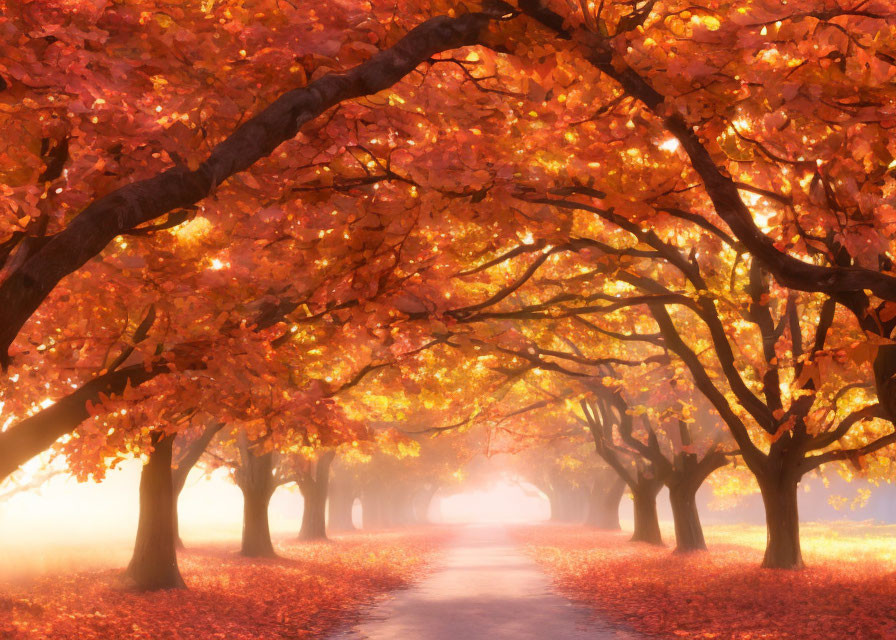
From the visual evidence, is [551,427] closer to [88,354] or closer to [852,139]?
[88,354]

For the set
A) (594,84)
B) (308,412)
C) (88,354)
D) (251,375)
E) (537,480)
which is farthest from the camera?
(537,480)

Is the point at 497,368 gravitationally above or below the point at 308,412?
above

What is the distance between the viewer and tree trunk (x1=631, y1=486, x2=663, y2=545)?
2980 cm

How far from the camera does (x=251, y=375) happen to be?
29.7ft

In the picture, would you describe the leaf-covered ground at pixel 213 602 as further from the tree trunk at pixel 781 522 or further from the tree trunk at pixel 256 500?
the tree trunk at pixel 781 522

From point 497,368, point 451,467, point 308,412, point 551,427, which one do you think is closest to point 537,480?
point 451,467

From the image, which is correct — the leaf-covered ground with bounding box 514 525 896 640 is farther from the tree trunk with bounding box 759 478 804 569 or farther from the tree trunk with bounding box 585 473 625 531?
the tree trunk with bounding box 585 473 625 531

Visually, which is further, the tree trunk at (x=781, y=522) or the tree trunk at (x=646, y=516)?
the tree trunk at (x=646, y=516)

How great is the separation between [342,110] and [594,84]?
2.20m

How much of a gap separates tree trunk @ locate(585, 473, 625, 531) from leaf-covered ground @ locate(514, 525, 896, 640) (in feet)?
80.2

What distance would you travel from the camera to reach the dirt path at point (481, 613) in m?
10.5

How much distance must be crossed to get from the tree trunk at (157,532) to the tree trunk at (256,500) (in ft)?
27.9

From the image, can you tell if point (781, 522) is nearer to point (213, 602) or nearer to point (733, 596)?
point (733, 596)

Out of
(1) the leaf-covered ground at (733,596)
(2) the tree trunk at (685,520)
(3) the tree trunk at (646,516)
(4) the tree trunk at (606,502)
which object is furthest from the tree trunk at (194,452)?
(4) the tree trunk at (606,502)
